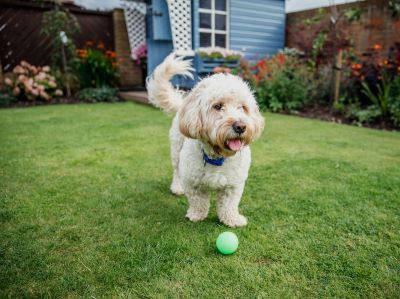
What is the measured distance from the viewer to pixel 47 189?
3426 mm

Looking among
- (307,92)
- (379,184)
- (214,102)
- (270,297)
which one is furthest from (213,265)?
(307,92)

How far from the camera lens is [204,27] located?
10508 mm

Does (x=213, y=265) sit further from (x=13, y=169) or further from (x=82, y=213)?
(x=13, y=169)

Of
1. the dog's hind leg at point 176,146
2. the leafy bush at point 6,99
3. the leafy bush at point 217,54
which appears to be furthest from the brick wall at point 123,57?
the dog's hind leg at point 176,146

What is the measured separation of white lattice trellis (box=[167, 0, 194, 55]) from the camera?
976 centimetres

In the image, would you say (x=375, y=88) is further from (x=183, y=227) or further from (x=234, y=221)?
(x=183, y=227)

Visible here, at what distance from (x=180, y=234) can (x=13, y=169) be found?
2.65m

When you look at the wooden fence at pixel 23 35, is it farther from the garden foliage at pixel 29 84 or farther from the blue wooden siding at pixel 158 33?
the blue wooden siding at pixel 158 33

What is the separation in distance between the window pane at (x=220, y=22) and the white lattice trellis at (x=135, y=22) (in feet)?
9.55

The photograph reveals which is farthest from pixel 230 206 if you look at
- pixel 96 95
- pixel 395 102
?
pixel 96 95

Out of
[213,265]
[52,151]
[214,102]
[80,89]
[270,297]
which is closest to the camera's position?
[270,297]

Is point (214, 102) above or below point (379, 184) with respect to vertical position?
above

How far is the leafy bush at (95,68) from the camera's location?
1069 cm

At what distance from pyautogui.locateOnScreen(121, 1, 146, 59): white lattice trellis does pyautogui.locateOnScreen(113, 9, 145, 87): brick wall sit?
0.53 metres
